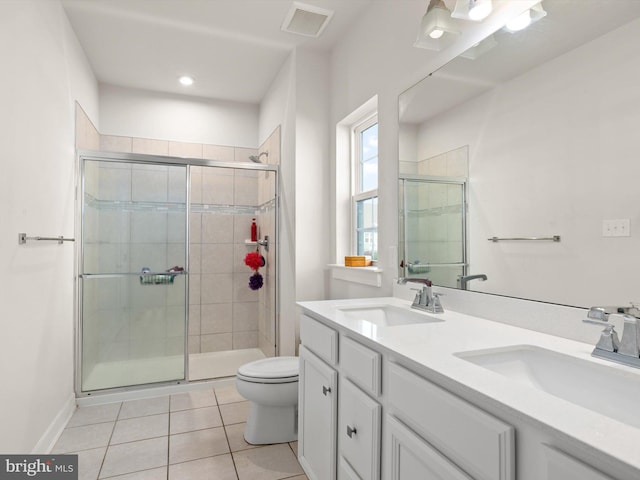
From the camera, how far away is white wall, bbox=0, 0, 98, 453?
163 cm

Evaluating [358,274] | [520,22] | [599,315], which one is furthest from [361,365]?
[520,22]

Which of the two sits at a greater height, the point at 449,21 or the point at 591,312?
the point at 449,21

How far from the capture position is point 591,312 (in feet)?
3.18

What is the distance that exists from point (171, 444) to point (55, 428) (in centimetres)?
71

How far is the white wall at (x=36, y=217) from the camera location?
1.63 m

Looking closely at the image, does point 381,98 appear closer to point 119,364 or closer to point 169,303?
point 169,303

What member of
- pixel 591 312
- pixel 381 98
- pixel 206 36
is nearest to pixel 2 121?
pixel 206 36

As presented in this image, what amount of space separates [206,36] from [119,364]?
2.56 metres

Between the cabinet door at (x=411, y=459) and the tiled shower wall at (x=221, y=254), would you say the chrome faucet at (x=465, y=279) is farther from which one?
the tiled shower wall at (x=221, y=254)

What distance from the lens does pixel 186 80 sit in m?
3.50

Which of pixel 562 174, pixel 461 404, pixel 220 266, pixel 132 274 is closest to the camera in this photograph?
pixel 461 404

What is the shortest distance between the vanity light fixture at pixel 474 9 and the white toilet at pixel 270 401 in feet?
6.28

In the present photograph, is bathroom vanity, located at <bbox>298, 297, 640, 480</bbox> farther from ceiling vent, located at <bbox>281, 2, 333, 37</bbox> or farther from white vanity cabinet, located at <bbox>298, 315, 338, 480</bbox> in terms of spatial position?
ceiling vent, located at <bbox>281, 2, 333, 37</bbox>

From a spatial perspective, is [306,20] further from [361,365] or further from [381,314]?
[361,365]
